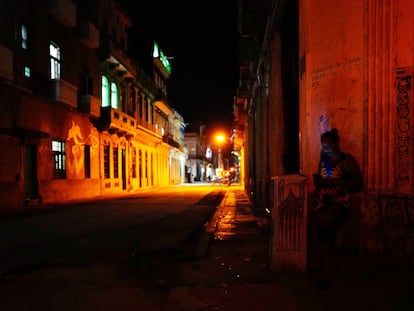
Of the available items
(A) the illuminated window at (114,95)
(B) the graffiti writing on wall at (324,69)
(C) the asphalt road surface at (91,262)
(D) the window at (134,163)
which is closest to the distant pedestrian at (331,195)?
(B) the graffiti writing on wall at (324,69)

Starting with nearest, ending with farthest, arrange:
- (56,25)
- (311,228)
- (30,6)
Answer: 1. (311,228)
2. (30,6)
3. (56,25)

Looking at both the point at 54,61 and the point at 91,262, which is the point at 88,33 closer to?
the point at 54,61

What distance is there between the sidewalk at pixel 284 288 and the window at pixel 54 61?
15936mm

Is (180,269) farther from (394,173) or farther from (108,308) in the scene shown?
(394,173)

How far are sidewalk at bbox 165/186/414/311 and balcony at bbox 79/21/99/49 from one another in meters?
18.8

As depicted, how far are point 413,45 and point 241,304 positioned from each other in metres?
3.62

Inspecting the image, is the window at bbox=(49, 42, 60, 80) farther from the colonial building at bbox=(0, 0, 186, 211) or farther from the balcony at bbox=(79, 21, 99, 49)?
the balcony at bbox=(79, 21, 99, 49)

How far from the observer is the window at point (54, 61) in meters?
18.7

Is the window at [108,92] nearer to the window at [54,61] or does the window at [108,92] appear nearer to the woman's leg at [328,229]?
the window at [54,61]

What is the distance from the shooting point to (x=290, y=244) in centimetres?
484

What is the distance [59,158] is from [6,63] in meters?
6.23

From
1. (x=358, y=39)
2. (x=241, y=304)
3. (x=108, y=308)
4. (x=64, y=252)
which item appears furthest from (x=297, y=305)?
(x=64, y=252)

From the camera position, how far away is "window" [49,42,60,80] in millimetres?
18719

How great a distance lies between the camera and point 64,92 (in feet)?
61.1
